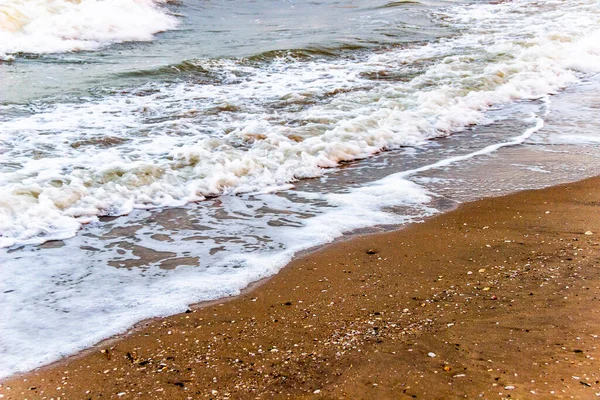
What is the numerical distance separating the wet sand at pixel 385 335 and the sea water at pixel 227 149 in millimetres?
262

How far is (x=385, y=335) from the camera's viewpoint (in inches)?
110

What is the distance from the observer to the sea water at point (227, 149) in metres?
3.64

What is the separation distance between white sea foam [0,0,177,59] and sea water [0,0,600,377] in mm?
70

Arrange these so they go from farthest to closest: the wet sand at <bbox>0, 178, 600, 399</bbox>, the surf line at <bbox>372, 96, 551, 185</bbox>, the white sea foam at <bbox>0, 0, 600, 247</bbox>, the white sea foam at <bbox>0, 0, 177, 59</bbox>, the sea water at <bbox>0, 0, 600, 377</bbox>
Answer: the white sea foam at <bbox>0, 0, 177, 59</bbox>
the surf line at <bbox>372, 96, 551, 185</bbox>
the white sea foam at <bbox>0, 0, 600, 247</bbox>
the sea water at <bbox>0, 0, 600, 377</bbox>
the wet sand at <bbox>0, 178, 600, 399</bbox>

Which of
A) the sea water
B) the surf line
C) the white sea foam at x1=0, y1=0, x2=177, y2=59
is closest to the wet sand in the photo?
the sea water

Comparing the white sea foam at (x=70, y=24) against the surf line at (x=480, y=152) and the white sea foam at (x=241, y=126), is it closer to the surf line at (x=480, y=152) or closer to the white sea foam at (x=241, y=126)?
the white sea foam at (x=241, y=126)

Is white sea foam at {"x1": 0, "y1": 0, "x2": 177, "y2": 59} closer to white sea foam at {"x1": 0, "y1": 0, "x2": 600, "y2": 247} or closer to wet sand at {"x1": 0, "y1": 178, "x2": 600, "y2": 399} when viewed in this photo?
white sea foam at {"x1": 0, "y1": 0, "x2": 600, "y2": 247}

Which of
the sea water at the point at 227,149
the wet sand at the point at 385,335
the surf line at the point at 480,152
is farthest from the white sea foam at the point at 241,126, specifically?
the wet sand at the point at 385,335

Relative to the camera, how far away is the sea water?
364 cm

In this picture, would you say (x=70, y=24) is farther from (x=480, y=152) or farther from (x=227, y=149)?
(x=480, y=152)

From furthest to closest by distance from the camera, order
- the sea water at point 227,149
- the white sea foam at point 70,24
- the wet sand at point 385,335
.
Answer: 1. the white sea foam at point 70,24
2. the sea water at point 227,149
3. the wet sand at point 385,335

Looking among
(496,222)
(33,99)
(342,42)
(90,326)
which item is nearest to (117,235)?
(90,326)

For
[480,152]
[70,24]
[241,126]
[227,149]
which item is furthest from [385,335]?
[70,24]

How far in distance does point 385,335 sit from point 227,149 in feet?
12.0
